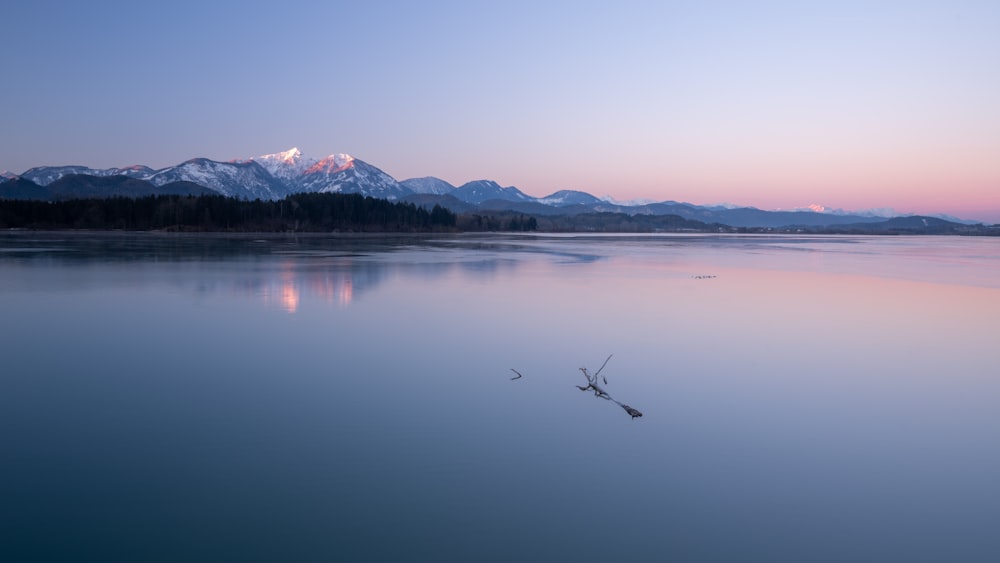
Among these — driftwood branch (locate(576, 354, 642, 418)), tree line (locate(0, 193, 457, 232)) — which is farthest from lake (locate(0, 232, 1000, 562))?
tree line (locate(0, 193, 457, 232))

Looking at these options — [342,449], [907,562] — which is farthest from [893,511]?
[342,449]

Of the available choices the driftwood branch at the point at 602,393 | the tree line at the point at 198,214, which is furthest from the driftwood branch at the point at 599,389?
the tree line at the point at 198,214

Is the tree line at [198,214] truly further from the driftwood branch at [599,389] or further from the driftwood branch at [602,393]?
the driftwood branch at [602,393]

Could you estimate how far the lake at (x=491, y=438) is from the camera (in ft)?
15.4

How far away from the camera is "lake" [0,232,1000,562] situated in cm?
470

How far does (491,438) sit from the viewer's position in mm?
6801

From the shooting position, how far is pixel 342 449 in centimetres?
636

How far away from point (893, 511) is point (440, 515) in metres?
3.72

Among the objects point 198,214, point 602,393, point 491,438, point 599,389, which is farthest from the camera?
point 198,214

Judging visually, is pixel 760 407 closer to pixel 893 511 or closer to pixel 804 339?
pixel 893 511

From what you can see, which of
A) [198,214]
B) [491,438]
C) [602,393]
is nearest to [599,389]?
[602,393]

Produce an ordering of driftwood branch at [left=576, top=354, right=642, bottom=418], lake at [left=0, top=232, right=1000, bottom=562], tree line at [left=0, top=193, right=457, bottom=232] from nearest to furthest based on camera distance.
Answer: lake at [left=0, top=232, right=1000, bottom=562], driftwood branch at [left=576, top=354, right=642, bottom=418], tree line at [left=0, top=193, right=457, bottom=232]

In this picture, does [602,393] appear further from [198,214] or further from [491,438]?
[198,214]

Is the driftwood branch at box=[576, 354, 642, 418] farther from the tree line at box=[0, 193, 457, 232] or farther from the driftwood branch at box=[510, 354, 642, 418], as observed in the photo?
the tree line at box=[0, 193, 457, 232]
